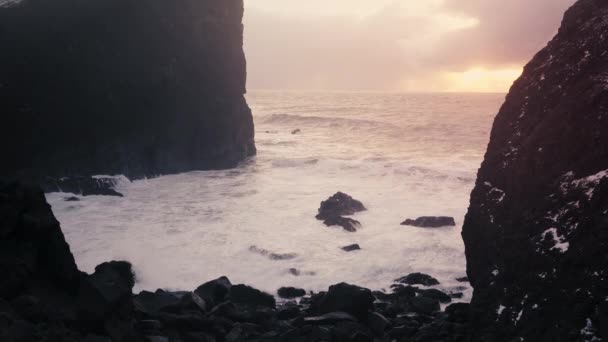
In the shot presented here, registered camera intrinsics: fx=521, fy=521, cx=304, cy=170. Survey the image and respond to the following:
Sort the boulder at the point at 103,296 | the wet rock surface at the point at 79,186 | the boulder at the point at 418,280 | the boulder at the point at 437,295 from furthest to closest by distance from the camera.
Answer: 1. the wet rock surface at the point at 79,186
2. the boulder at the point at 418,280
3. the boulder at the point at 437,295
4. the boulder at the point at 103,296

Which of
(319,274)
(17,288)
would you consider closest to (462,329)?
(319,274)

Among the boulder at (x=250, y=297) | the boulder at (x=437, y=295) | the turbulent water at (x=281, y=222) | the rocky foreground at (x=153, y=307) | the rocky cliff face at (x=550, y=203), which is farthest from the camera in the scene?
the turbulent water at (x=281, y=222)

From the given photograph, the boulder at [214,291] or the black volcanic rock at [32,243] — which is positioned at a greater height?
the black volcanic rock at [32,243]

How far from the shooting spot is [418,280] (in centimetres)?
1305

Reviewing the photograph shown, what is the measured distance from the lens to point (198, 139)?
3103 cm

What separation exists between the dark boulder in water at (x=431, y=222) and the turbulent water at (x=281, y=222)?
39 cm

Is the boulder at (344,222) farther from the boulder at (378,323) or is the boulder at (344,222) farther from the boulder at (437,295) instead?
the boulder at (378,323)

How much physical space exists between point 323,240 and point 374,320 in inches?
281

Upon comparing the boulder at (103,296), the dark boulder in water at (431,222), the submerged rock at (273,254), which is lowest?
the submerged rock at (273,254)

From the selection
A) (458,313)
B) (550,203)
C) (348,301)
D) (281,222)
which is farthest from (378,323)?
(281,222)

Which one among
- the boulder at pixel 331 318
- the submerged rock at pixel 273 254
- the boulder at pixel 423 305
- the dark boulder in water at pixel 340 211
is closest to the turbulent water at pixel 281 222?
the submerged rock at pixel 273 254

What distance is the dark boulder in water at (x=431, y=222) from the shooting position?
60.1ft

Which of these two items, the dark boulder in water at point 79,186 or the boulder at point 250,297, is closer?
the boulder at point 250,297

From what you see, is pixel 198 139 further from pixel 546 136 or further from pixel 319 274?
pixel 546 136
